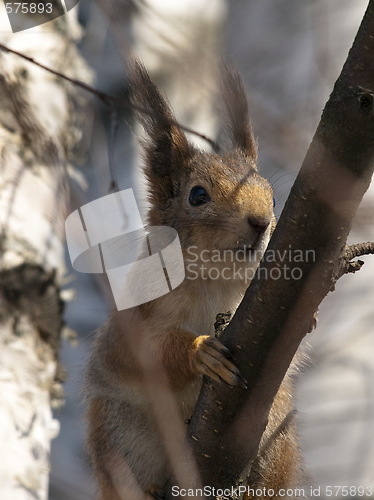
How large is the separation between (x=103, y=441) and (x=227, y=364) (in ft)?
4.02

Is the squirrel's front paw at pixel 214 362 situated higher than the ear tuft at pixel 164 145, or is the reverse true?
the ear tuft at pixel 164 145

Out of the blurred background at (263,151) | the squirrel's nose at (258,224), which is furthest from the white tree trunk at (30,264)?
the squirrel's nose at (258,224)

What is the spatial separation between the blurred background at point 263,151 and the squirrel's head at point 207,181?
1.27ft

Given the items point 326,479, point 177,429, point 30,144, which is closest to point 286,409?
point 177,429

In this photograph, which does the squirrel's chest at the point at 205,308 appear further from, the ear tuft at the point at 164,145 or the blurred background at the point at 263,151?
the blurred background at the point at 263,151

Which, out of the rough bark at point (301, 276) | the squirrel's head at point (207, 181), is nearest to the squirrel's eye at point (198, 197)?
the squirrel's head at point (207, 181)

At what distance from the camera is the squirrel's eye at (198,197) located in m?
2.84

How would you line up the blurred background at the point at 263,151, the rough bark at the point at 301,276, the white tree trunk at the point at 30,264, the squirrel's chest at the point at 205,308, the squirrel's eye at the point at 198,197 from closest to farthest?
the rough bark at the point at 301,276, the squirrel's chest at the point at 205,308, the squirrel's eye at the point at 198,197, the white tree trunk at the point at 30,264, the blurred background at the point at 263,151

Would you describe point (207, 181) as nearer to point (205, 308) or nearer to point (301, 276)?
point (205, 308)

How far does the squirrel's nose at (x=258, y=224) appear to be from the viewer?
2.52 meters

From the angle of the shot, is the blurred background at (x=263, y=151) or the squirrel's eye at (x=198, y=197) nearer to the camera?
the squirrel's eye at (x=198, y=197)

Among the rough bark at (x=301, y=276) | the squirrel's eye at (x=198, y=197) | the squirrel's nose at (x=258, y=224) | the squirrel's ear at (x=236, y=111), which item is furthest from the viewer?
the squirrel's ear at (x=236, y=111)

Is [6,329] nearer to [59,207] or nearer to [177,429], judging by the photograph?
[59,207]

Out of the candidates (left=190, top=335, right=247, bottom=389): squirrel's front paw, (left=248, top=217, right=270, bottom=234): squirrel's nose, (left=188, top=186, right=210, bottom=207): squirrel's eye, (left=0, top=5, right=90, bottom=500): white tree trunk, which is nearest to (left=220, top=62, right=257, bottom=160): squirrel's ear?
(left=188, top=186, right=210, bottom=207): squirrel's eye
